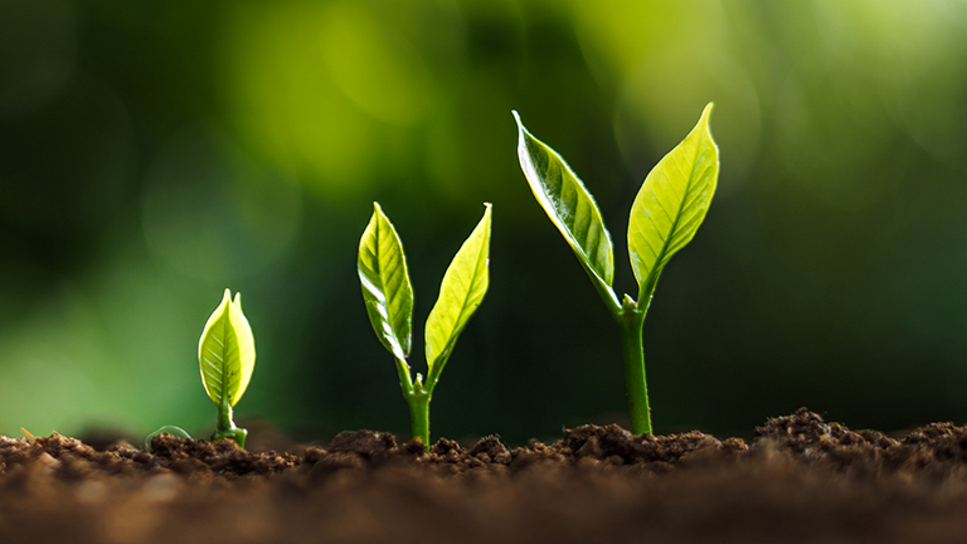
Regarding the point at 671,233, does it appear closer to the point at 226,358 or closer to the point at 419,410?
the point at 419,410

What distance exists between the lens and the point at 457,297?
550 millimetres

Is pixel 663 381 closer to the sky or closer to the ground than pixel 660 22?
closer to the ground

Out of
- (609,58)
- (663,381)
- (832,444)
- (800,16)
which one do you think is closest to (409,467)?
(832,444)

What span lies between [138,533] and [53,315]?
61.3 inches

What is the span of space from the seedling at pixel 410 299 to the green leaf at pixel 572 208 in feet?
0.20

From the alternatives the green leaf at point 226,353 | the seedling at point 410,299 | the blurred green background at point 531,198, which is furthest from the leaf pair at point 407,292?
the blurred green background at point 531,198

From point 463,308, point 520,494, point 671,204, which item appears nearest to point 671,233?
point 671,204

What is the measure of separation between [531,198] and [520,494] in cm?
129

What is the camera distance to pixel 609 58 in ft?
4.98

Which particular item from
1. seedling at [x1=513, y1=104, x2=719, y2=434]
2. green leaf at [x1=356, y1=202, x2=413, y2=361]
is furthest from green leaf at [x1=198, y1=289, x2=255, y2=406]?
seedling at [x1=513, y1=104, x2=719, y2=434]

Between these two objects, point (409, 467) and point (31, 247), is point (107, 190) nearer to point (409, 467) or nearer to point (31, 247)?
point (31, 247)

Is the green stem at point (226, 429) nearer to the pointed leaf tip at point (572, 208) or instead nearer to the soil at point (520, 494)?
the soil at point (520, 494)

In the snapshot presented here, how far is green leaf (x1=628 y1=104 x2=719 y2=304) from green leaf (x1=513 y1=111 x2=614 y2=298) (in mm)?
27

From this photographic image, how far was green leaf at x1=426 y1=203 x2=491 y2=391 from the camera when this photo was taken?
0.54m
